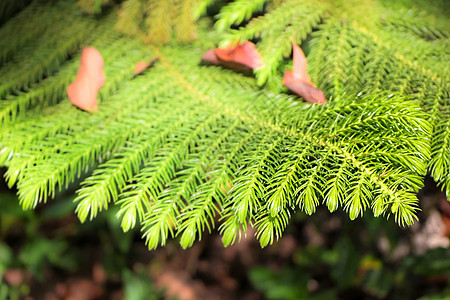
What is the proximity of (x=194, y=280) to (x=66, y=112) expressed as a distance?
210cm

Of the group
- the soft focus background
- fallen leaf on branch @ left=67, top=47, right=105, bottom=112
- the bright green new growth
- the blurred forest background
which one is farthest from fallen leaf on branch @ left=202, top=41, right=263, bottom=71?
the soft focus background

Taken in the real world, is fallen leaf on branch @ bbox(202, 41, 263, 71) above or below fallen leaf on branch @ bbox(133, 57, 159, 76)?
above

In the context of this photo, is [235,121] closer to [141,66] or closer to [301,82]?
[301,82]

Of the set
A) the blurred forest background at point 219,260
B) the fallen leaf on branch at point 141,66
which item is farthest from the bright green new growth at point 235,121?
the blurred forest background at point 219,260

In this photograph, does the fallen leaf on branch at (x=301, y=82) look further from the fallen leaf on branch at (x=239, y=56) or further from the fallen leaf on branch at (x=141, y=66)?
the fallen leaf on branch at (x=141, y=66)

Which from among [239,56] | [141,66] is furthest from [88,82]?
[239,56]

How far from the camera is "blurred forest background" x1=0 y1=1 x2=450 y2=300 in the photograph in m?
2.01

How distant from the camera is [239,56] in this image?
98 centimetres

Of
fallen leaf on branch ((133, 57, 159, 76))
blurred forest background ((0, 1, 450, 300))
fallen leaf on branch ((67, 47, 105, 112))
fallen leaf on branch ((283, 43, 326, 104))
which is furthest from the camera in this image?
blurred forest background ((0, 1, 450, 300))

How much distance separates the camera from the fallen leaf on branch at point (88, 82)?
3.21 feet

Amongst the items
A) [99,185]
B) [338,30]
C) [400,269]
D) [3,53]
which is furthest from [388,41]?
[400,269]

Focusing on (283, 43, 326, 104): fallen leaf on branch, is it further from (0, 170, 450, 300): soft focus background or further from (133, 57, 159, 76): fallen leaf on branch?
(0, 170, 450, 300): soft focus background

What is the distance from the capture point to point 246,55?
97 centimetres

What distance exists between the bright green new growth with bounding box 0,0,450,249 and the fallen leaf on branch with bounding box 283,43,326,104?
25 mm
